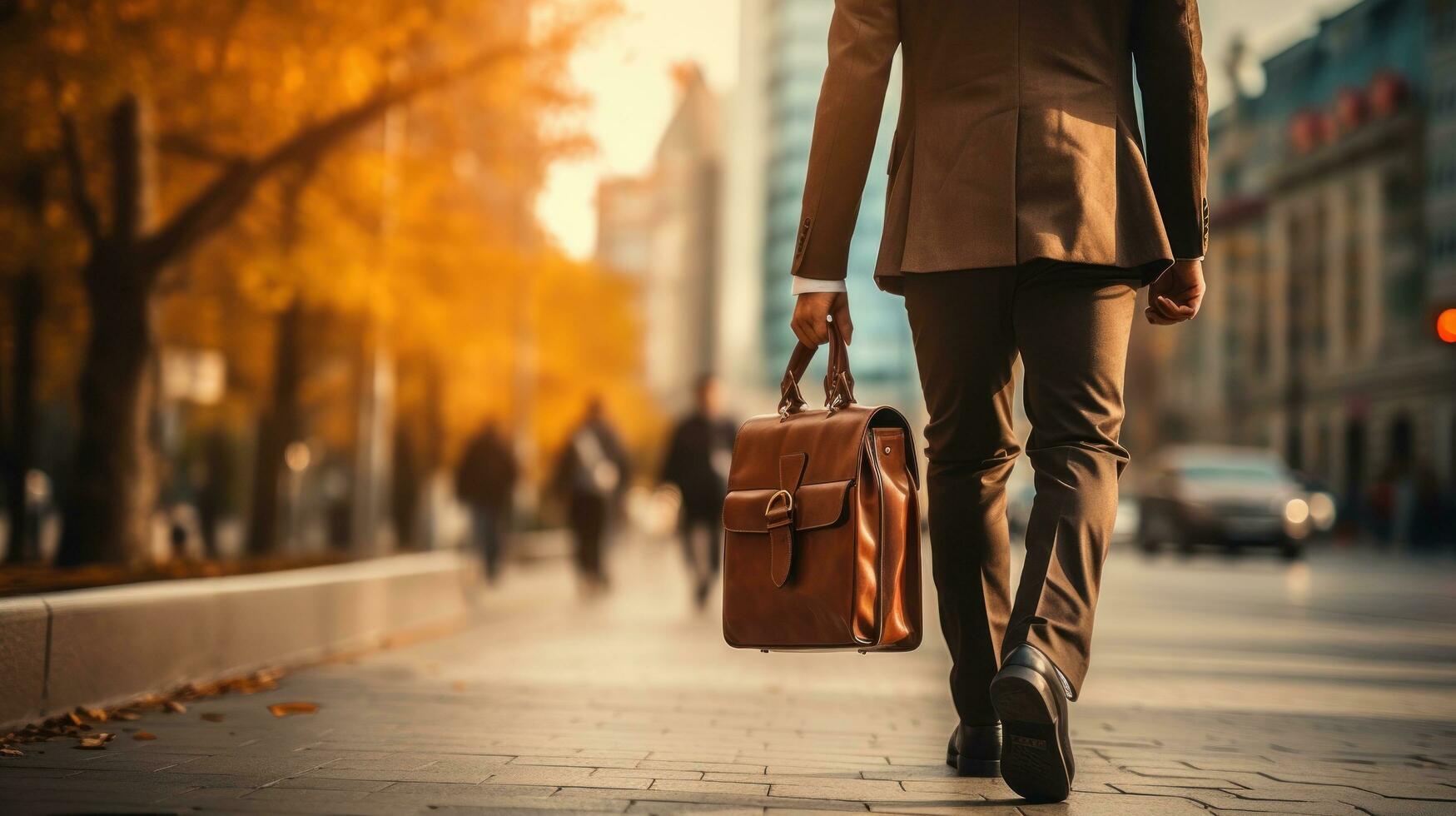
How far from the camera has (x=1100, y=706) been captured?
6898 mm

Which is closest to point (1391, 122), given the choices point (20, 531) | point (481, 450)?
point (481, 450)

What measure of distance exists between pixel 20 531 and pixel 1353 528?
3869 centimetres

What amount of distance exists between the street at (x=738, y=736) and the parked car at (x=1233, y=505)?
1704 cm

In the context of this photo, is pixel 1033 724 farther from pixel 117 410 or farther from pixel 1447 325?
pixel 1447 325

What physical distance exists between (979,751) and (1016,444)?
0.76 meters

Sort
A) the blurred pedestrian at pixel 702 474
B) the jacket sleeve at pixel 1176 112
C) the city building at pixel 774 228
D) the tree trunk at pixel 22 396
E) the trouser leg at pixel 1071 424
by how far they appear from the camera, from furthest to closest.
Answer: the city building at pixel 774 228, the tree trunk at pixel 22 396, the blurred pedestrian at pixel 702 474, the jacket sleeve at pixel 1176 112, the trouser leg at pixel 1071 424

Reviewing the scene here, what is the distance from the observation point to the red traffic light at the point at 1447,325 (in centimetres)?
1372

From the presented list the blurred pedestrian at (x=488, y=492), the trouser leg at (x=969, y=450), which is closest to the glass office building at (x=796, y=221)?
the blurred pedestrian at (x=488, y=492)

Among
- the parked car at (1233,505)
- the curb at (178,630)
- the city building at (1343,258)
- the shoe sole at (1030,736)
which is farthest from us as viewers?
the city building at (1343,258)

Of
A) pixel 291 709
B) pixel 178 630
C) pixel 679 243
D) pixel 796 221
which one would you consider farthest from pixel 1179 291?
pixel 679 243

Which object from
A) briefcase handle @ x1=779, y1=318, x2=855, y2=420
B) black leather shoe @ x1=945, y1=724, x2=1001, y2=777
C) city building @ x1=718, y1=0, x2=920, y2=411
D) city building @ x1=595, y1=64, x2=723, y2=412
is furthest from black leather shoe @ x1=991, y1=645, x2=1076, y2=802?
city building @ x1=595, y1=64, x2=723, y2=412

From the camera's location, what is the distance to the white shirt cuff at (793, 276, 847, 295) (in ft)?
14.7

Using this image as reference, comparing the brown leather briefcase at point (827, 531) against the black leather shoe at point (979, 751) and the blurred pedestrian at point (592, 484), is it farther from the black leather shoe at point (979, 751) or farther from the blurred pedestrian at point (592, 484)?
the blurred pedestrian at point (592, 484)

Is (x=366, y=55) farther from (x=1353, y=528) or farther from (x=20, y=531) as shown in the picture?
(x=1353, y=528)
